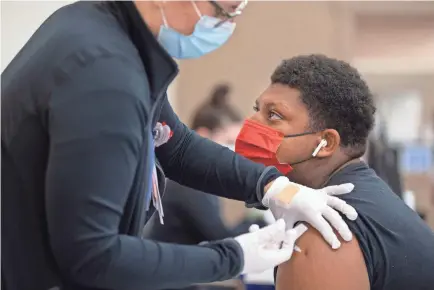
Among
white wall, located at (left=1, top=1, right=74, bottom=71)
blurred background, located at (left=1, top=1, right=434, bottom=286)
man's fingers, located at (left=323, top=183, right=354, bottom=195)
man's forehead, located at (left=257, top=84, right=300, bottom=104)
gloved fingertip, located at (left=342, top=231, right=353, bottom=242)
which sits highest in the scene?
white wall, located at (left=1, top=1, right=74, bottom=71)

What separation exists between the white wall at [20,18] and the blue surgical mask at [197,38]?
0.82m

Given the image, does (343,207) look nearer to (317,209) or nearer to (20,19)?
(317,209)

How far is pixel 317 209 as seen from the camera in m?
1.25

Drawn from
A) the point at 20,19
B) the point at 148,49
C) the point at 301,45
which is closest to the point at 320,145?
the point at 148,49

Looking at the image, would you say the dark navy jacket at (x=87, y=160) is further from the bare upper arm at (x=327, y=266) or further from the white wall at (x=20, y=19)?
the white wall at (x=20, y=19)

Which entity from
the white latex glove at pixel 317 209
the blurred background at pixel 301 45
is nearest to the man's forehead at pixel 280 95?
the white latex glove at pixel 317 209

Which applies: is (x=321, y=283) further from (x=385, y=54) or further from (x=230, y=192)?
(x=385, y=54)

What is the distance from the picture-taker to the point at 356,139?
149cm

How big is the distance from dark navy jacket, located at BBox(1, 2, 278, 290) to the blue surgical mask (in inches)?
2.3

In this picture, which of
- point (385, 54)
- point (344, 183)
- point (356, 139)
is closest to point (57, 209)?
point (344, 183)

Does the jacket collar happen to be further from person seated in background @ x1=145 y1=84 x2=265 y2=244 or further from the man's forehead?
person seated in background @ x1=145 y1=84 x2=265 y2=244

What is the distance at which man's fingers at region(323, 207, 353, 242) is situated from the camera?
4.10ft

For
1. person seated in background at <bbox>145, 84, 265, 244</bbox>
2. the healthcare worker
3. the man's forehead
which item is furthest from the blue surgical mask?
person seated in background at <bbox>145, 84, 265, 244</bbox>

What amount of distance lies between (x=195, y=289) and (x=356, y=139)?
3.89 feet
